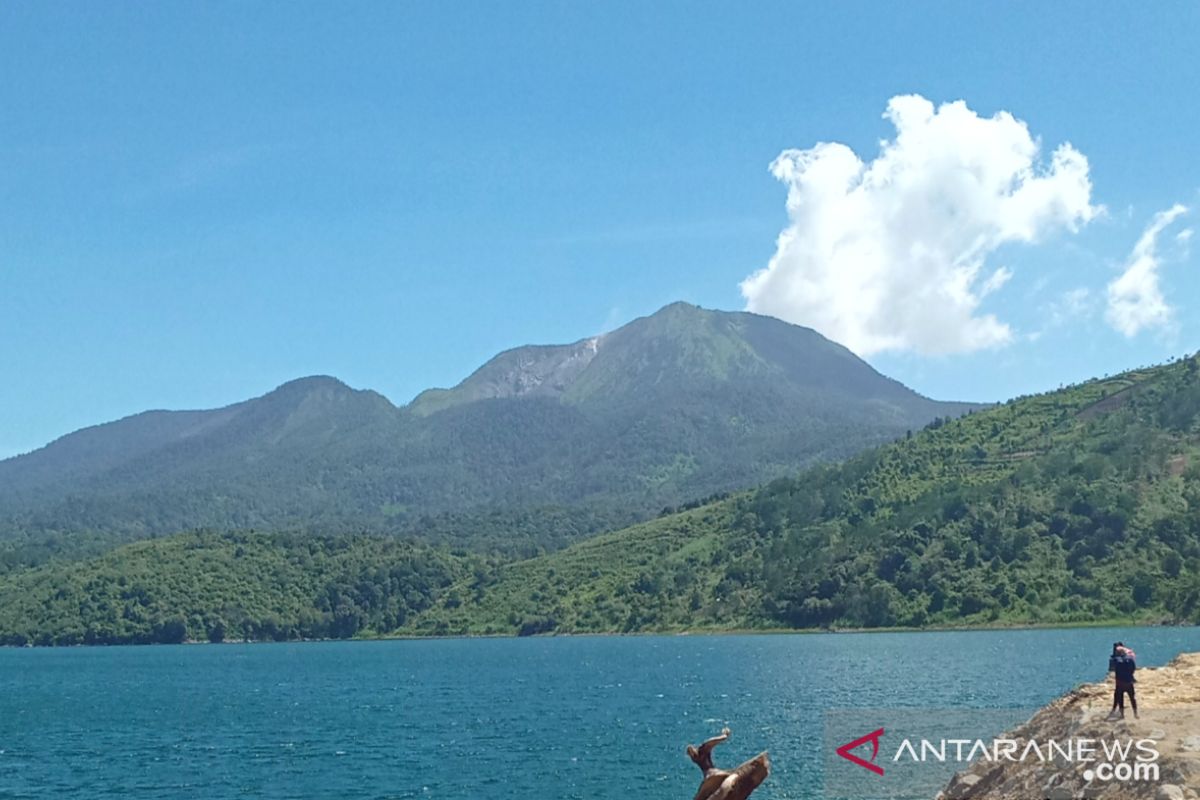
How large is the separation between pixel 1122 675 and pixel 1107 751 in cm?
276

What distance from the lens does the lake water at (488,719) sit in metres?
72.6

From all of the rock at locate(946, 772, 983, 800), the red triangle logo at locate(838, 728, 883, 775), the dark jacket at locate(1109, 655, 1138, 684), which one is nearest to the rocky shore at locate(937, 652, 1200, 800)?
the rock at locate(946, 772, 983, 800)

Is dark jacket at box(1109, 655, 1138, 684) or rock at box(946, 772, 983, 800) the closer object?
dark jacket at box(1109, 655, 1138, 684)

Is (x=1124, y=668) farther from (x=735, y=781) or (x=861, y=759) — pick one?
(x=861, y=759)

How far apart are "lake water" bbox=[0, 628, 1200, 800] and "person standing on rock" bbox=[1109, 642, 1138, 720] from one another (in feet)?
96.2

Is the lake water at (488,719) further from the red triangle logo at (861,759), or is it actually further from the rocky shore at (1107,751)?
the rocky shore at (1107,751)

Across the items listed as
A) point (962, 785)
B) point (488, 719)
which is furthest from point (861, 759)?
point (488, 719)

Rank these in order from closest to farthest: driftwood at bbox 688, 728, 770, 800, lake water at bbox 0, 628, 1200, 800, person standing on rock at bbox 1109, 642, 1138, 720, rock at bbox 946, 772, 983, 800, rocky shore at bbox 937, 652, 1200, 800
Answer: driftwood at bbox 688, 728, 770, 800
rocky shore at bbox 937, 652, 1200, 800
person standing on rock at bbox 1109, 642, 1138, 720
rock at bbox 946, 772, 983, 800
lake water at bbox 0, 628, 1200, 800

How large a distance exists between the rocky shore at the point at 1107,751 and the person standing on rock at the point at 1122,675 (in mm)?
398

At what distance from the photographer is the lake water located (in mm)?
72625

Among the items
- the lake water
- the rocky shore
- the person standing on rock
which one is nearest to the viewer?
the rocky shore

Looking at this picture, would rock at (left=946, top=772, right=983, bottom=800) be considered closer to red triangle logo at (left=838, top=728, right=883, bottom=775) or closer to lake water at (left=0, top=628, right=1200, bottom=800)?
lake water at (left=0, top=628, right=1200, bottom=800)

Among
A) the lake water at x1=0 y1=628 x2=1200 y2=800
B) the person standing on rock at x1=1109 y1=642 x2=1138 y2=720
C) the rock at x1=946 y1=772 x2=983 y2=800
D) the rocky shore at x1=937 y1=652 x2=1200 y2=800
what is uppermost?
the person standing on rock at x1=1109 y1=642 x2=1138 y2=720

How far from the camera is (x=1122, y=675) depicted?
32.2 m
